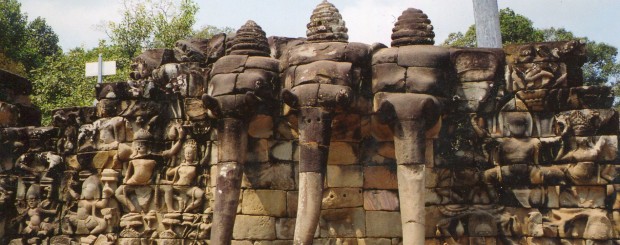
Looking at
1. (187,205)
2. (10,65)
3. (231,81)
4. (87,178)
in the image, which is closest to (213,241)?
(187,205)

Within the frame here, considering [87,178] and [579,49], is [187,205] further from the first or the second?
[579,49]

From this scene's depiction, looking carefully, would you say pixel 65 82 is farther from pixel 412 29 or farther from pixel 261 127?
pixel 412 29

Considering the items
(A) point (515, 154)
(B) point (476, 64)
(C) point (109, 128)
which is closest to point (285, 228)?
(C) point (109, 128)

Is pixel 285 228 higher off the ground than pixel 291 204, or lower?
lower

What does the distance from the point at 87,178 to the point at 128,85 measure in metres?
1.39

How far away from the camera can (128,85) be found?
9586 millimetres

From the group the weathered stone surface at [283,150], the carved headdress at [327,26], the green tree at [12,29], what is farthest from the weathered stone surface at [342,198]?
the green tree at [12,29]

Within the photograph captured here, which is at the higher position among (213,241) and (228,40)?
(228,40)

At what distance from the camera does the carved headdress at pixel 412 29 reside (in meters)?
8.49

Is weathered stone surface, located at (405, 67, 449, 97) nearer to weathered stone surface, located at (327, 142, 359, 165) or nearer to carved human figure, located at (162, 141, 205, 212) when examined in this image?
weathered stone surface, located at (327, 142, 359, 165)

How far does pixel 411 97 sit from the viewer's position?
8.03 m

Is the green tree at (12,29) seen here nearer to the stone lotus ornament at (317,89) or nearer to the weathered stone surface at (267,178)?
the weathered stone surface at (267,178)

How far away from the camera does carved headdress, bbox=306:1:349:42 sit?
332 inches

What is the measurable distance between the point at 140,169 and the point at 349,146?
2756mm
